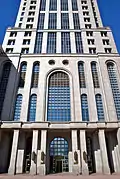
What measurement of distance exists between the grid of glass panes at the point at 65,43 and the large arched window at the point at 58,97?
7.60m

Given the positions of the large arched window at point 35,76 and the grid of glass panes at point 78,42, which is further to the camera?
the grid of glass panes at point 78,42

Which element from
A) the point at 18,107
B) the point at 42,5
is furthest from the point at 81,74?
the point at 42,5

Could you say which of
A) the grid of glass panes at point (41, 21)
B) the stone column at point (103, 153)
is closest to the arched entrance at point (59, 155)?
the stone column at point (103, 153)

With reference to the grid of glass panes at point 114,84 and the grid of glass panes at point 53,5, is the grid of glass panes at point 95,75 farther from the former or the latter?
the grid of glass panes at point 53,5

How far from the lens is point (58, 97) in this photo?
99.6 ft

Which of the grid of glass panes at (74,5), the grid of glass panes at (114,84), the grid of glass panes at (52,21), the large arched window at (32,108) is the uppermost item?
the grid of glass panes at (74,5)

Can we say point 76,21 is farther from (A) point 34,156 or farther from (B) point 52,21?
(A) point 34,156

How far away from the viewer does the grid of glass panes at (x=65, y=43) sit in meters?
38.1

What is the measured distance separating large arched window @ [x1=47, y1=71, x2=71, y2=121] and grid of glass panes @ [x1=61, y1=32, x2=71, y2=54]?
7.60 metres

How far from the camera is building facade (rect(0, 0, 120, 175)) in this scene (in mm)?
23312

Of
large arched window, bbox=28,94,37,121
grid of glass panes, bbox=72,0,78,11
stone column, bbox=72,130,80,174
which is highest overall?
grid of glass panes, bbox=72,0,78,11

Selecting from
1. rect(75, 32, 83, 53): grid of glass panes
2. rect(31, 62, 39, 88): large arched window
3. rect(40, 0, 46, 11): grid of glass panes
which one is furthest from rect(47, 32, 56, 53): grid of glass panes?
rect(40, 0, 46, 11): grid of glass panes

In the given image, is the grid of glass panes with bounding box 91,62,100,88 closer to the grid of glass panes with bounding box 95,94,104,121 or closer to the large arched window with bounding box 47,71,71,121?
the grid of glass panes with bounding box 95,94,104,121

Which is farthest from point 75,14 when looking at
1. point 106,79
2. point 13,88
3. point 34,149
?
point 34,149
